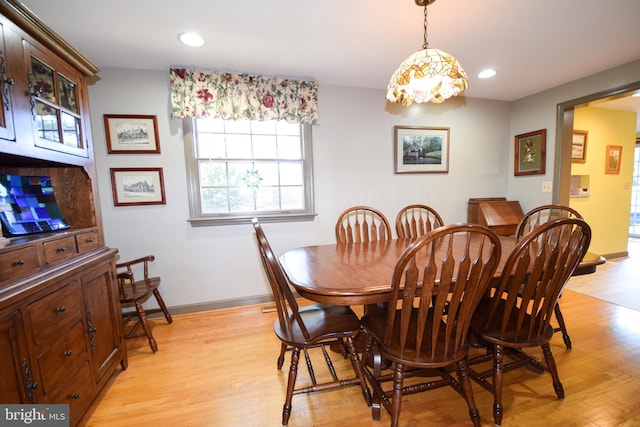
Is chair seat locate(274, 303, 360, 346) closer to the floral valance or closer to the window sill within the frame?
the window sill

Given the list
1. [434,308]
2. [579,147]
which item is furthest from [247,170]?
[579,147]

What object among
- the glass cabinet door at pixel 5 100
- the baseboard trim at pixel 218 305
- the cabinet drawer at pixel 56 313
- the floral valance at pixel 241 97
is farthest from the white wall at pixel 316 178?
the glass cabinet door at pixel 5 100

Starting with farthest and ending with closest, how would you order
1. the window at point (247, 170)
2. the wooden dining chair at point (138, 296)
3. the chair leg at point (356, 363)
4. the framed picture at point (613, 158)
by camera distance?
the framed picture at point (613, 158) < the window at point (247, 170) < the wooden dining chair at point (138, 296) < the chair leg at point (356, 363)

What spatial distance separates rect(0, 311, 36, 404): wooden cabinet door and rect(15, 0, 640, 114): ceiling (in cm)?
167

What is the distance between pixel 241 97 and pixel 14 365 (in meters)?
2.20

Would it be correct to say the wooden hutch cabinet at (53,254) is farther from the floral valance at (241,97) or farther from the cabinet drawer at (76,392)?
the floral valance at (241,97)

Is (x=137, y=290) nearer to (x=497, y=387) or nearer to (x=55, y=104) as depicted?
(x=55, y=104)

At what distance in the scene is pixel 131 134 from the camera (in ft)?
7.36

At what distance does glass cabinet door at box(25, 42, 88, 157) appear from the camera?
122 cm

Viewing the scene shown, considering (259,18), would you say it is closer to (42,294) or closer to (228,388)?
(42,294)

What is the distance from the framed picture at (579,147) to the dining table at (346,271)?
9.64 feet

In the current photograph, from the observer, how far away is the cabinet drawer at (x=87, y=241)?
144cm

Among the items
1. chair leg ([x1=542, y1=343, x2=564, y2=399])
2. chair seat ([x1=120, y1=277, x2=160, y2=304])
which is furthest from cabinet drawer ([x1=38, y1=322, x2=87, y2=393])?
chair leg ([x1=542, y1=343, x2=564, y2=399])

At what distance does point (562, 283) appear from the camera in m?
1.20
